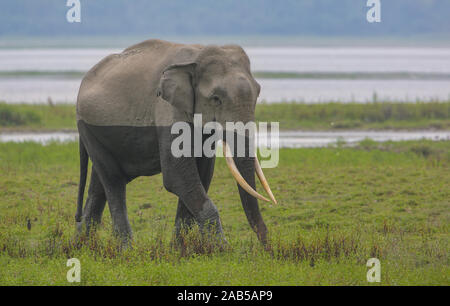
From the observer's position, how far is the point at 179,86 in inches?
324

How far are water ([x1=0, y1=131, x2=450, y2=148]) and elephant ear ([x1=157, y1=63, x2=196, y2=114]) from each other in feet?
40.0

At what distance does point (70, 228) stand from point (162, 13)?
6374 inches

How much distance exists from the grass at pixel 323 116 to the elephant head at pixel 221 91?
1683 centimetres

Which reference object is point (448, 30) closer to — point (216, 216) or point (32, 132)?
point (32, 132)

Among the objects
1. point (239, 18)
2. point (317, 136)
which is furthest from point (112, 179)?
point (239, 18)

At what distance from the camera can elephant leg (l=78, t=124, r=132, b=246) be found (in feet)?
30.1

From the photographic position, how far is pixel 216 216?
8391 mm

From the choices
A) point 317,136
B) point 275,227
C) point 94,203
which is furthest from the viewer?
point 317,136

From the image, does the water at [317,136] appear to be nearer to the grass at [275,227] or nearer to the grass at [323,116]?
the grass at [323,116]

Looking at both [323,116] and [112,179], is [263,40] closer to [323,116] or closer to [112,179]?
[323,116]

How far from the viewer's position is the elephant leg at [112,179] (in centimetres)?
918

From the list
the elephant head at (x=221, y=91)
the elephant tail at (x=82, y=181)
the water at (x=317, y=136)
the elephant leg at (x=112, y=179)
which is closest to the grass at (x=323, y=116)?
the water at (x=317, y=136)

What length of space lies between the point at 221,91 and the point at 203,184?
131 centimetres
